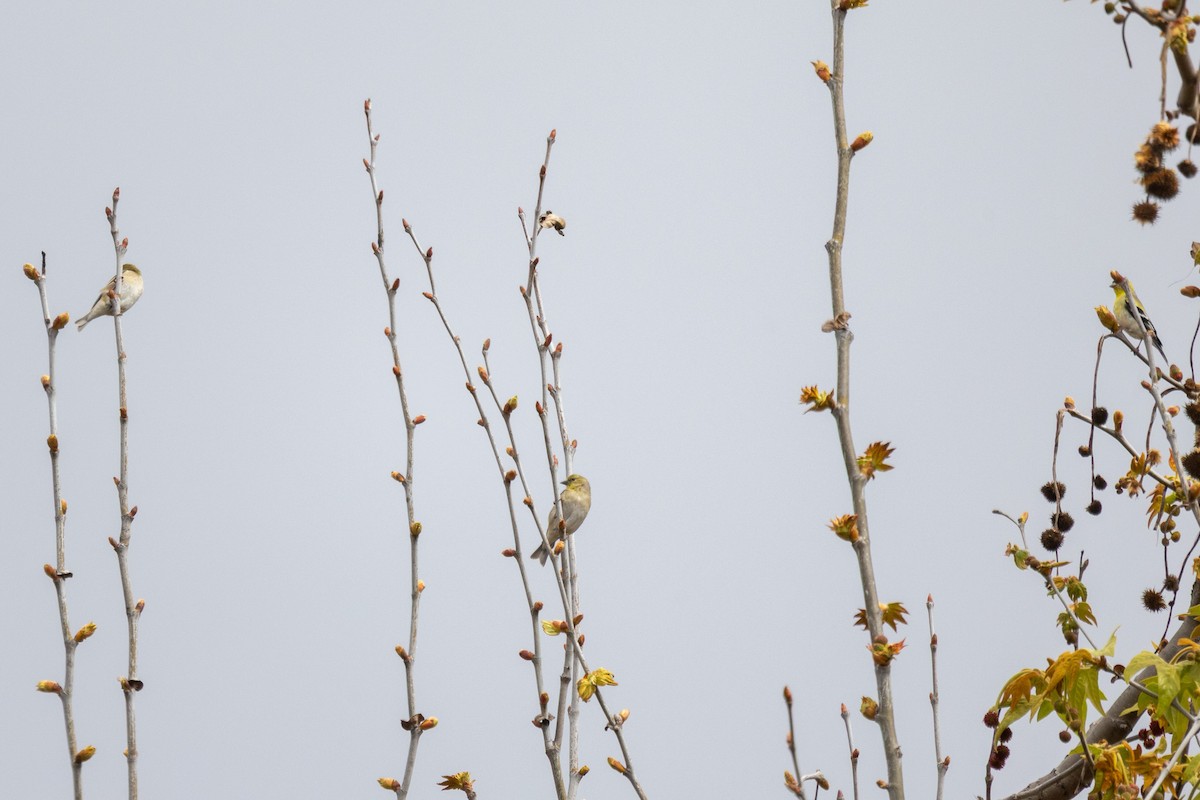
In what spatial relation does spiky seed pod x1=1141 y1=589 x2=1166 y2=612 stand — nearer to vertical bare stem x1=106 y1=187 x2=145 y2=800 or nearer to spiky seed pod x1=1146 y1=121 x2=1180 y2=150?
spiky seed pod x1=1146 y1=121 x2=1180 y2=150

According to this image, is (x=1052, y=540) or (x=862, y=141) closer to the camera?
(x=862, y=141)

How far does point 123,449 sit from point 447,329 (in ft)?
3.74

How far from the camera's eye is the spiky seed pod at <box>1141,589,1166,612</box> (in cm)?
477

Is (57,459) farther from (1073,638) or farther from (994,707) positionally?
(1073,638)

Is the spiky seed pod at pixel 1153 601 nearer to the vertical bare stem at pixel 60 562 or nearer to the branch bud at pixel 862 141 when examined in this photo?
the branch bud at pixel 862 141

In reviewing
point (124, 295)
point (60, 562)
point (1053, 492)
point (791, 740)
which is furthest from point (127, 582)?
point (124, 295)

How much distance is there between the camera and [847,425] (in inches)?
115

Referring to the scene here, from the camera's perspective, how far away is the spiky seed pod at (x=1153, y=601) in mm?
4769

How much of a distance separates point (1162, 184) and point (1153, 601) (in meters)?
2.27

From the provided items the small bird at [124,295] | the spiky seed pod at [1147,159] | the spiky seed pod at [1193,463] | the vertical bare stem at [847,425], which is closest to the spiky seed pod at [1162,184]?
the spiky seed pod at [1147,159]

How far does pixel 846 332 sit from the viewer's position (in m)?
2.94

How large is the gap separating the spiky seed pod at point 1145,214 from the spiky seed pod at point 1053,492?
1343 mm

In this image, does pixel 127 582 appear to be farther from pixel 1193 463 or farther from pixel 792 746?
pixel 1193 463

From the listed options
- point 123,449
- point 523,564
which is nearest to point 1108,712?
point 523,564
